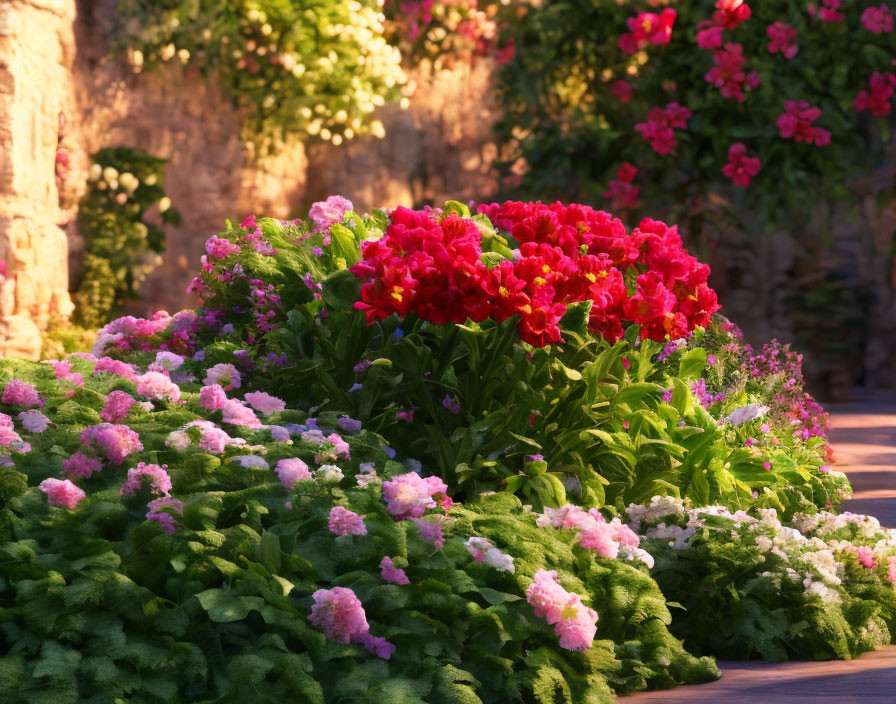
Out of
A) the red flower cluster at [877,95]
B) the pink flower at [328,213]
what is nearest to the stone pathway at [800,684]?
the pink flower at [328,213]

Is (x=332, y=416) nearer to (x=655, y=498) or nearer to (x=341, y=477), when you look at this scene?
(x=341, y=477)

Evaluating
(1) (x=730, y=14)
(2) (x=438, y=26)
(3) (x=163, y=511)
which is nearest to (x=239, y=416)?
(3) (x=163, y=511)

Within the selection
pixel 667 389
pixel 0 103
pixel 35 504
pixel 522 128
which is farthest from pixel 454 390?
pixel 522 128

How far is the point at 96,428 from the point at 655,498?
1.94 meters

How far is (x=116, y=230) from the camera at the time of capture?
1027 cm

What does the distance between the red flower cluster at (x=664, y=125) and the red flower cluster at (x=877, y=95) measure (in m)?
1.37

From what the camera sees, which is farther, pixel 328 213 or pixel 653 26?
pixel 653 26

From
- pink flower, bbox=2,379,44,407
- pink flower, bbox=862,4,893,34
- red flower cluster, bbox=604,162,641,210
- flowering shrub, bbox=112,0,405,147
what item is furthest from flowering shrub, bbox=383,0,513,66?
pink flower, bbox=2,379,44,407

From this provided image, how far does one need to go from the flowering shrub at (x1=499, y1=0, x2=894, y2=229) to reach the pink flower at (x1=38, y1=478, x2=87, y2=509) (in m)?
7.45

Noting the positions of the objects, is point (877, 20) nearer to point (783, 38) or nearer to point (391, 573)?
point (783, 38)

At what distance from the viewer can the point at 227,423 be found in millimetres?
4293

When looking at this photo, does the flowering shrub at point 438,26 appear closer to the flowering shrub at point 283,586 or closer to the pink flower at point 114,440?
the flowering shrub at point 283,586

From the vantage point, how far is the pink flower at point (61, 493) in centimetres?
350

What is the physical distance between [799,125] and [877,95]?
720 millimetres
